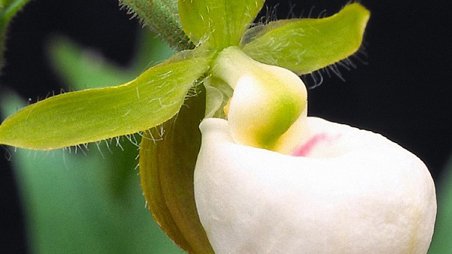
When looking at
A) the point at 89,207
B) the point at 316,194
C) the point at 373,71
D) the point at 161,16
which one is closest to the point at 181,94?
the point at 161,16

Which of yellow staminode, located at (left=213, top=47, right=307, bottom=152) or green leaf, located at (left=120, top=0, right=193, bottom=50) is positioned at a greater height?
green leaf, located at (left=120, top=0, right=193, bottom=50)

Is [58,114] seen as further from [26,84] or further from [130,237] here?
[26,84]

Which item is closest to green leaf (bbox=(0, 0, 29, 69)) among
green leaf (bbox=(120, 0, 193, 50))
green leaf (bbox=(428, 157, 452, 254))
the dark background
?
green leaf (bbox=(120, 0, 193, 50))

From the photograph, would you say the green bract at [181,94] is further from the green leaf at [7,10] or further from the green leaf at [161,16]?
the green leaf at [7,10]

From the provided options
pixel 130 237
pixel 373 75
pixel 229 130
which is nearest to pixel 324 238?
pixel 229 130

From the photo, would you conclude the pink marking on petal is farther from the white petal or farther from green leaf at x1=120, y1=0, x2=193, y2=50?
green leaf at x1=120, y1=0, x2=193, y2=50

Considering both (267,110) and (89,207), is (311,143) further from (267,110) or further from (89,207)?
(89,207)
